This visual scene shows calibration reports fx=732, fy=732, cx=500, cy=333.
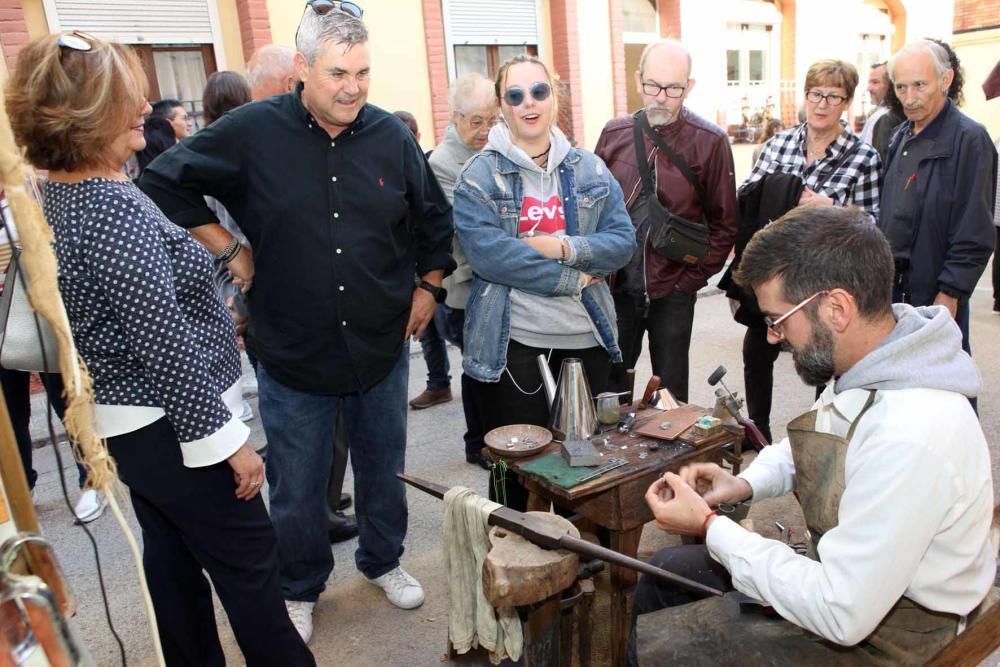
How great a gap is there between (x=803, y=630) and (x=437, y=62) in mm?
7226

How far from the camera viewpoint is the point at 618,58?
915cm

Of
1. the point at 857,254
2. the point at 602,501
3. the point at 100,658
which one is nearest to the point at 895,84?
the point at 857,254

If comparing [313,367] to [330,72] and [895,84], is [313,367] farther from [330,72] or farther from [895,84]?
[895,84]

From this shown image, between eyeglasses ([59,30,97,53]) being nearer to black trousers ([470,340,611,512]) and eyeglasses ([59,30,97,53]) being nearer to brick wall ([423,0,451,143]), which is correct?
black trousers ([470,340,611,512])

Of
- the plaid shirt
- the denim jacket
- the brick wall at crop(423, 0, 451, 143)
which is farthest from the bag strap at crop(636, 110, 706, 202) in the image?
the brick wall at crop(423, 0, 451, 143)

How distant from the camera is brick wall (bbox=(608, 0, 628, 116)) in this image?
29.5 ft

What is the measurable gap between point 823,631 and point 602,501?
73 cm

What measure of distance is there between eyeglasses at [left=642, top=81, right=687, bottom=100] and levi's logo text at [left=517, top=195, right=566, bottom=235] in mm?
899

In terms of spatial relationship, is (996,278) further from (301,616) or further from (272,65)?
(301,616)

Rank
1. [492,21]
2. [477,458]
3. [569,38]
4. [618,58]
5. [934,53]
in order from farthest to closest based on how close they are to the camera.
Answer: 1. [618,58]
2. [569,38]
3. [492,21]
4. [477,458]
5. [934,53]

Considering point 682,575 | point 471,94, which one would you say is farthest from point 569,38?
point 682,575

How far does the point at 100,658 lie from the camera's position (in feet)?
8.42

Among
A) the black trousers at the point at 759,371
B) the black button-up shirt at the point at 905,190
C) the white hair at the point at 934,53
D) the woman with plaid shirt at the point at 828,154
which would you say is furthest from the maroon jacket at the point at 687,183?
the white hair at the point at 934,53

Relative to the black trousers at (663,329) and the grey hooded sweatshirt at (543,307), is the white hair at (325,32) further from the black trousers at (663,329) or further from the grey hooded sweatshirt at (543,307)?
the black trousers at (663,329)
